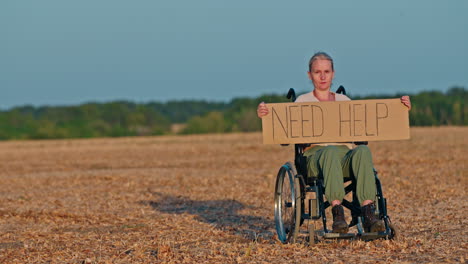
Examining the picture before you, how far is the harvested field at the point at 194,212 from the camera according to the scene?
257 inches

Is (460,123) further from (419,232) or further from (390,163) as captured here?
(419,232)

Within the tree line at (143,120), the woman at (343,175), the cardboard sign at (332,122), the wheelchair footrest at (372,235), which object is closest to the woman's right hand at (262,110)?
the cardboard sign at (332,122)

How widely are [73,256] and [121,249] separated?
19.5 inches

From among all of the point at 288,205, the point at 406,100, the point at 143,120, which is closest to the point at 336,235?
the point at 288,205

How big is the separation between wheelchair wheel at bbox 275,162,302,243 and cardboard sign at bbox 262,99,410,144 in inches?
12.9

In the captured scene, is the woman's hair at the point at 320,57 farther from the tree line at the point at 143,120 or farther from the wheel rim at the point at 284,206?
the tree line at the point at 143,120

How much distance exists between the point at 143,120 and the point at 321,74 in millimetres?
45229

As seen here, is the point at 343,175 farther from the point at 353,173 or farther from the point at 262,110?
the point at 262,110

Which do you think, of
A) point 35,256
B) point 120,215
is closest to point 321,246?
point 35,256

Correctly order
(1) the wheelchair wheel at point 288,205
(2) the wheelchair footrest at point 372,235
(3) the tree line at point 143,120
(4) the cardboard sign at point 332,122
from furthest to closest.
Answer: (3) the tree line at point 143,120
(4) the cardboard sign at point 332,122
(1) the wheelchair wheel at point 288,205
(2) the wheelchair footrest at point 372,235

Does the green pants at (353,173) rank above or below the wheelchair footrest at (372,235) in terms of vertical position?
above

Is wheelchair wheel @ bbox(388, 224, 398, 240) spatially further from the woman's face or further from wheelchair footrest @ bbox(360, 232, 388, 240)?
the woman's face

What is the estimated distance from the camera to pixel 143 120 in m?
52.1

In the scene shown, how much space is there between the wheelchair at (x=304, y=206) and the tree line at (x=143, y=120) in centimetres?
2950
